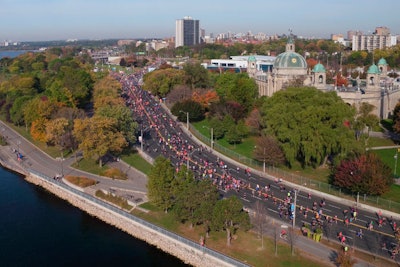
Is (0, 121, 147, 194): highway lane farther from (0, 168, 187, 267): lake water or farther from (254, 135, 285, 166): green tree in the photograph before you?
(254, 135, 285, 166): green tree

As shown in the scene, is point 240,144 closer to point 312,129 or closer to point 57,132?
point 312,129

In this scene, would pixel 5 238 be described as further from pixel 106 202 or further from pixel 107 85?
pixel 107 85

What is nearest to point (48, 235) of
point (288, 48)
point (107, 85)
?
point (107, 85)

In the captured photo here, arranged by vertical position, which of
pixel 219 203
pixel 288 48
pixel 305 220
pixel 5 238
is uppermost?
pixel 288 48

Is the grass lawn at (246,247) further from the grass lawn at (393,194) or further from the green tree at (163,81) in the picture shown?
the green tree at (163,81)

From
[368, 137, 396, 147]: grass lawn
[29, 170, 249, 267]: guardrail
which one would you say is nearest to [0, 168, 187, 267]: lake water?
Answer: [29, 170, 249, 267]: guardrail

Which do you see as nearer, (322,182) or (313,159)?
(322,182)
